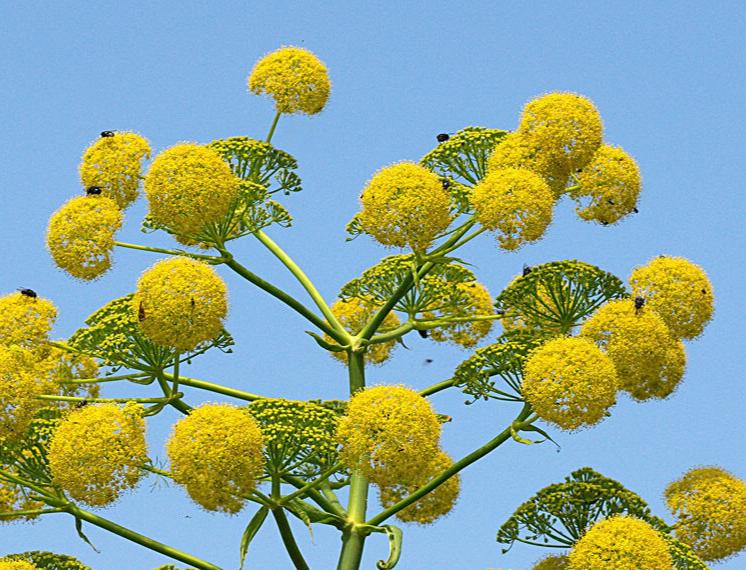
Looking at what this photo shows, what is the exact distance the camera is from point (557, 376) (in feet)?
57.3

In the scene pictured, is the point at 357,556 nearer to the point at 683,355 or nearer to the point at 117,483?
the point at 117,483

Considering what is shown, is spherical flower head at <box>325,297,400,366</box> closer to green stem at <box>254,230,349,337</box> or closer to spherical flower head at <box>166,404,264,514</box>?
green stem at <box>254,230,349,337</box>

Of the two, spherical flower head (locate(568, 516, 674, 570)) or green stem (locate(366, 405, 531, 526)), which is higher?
green stem (locate(366, 405, 531, 526))

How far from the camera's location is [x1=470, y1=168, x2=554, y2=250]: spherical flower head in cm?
1814

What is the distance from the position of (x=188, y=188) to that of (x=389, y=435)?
3.67 meters

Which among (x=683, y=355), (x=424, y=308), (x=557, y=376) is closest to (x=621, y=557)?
(x=557, y=376)

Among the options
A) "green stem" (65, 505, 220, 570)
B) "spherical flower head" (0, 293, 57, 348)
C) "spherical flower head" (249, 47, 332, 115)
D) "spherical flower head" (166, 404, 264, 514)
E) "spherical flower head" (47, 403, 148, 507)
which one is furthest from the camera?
"spherical flower head" (249, 47, 332, 115)

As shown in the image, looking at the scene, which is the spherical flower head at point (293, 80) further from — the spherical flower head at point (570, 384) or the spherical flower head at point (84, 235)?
the spherical flower head at point (570, 384)

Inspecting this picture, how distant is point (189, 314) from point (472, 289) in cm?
606

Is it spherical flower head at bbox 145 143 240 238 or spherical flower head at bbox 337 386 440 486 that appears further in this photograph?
spherical flower head at bbox 145 143 240 238

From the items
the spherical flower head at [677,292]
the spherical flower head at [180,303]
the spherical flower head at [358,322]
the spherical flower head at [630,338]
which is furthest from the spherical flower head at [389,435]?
the spherical flower head at [358,322]

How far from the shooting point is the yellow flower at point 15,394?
1780 cm

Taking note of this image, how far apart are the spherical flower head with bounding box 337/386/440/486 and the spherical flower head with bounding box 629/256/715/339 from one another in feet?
12.8

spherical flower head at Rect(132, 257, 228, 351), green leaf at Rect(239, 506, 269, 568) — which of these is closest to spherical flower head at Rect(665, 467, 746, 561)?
green leaf at Rect(239, 506, 269, 568)
